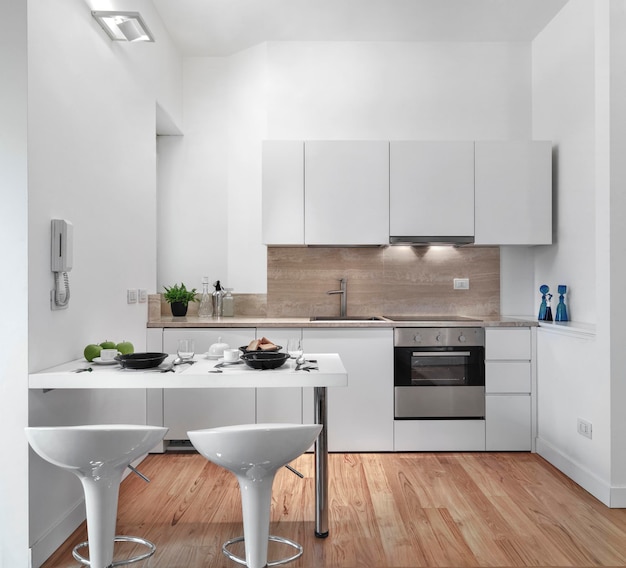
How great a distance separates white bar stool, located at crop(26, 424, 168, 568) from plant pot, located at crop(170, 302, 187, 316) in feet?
7.50

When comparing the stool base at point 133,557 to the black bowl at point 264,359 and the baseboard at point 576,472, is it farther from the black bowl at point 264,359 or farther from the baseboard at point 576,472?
the baseboard at point 576,472

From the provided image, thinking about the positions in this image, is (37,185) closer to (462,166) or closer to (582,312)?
(462,166)

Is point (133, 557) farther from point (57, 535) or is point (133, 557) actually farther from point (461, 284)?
point (461, 284)

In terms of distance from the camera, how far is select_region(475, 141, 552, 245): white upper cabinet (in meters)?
3.94

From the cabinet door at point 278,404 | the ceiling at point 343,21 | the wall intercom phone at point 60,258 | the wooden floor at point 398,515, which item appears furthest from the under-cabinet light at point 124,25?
the wooden floor at point 398,515

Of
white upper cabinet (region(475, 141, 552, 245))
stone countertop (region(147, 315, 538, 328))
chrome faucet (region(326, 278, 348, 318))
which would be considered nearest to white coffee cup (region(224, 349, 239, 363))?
stone countertop (region(147, 315, 538, 328))

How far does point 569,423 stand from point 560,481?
0.35 metres

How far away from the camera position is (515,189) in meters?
3.95

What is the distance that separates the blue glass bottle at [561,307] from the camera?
368 cm

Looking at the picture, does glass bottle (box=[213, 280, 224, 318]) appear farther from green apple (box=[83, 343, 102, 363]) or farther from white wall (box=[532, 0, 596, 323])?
white wall (box=[532, 0, 596, 323])

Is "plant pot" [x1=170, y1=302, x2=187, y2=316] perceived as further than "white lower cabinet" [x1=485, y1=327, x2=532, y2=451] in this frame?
Yes

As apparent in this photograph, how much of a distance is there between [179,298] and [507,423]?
2586 mm

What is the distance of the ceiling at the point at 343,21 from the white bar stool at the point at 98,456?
3046mm

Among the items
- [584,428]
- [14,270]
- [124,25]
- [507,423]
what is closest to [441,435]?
[507,423]
